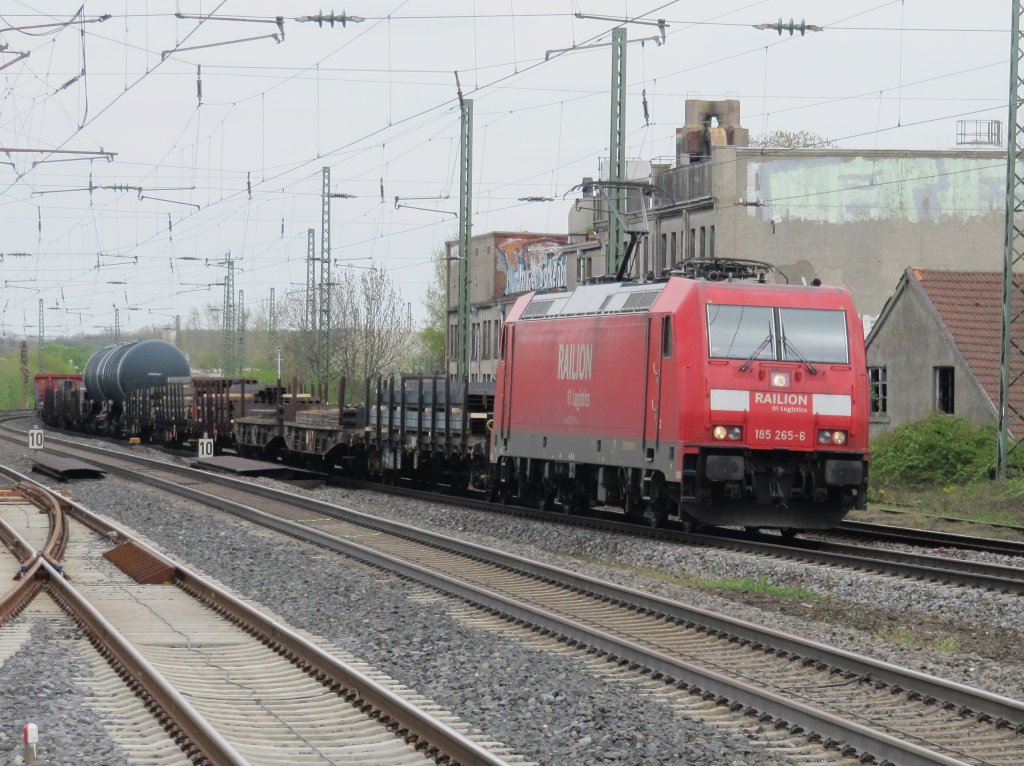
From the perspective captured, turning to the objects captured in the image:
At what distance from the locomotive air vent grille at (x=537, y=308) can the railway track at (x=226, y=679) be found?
26.9 feet

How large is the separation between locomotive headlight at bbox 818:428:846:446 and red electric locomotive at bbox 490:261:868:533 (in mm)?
17

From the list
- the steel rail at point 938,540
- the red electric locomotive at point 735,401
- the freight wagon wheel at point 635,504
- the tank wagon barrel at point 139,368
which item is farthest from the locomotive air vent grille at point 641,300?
the tank wagon barrel at point 139,368

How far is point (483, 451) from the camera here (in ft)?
84.5

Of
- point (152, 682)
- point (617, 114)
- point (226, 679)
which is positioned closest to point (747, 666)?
point (226, 679)

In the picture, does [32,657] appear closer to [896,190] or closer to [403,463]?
[403,463]

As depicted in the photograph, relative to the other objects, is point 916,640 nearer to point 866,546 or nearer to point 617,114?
point 866,546

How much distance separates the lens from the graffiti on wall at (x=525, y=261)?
220 feet

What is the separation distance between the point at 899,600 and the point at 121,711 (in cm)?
768

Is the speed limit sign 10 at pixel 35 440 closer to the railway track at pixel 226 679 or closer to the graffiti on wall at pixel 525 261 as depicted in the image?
the railway track at pixel 226 679

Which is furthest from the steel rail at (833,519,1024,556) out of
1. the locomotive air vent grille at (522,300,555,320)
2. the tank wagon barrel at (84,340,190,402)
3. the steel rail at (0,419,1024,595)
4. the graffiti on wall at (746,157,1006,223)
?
the tank wagon barrel at (84,340,190,402)

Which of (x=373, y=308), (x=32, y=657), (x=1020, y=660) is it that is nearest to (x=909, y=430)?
(x=1020, y=660)

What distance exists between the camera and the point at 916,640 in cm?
1172

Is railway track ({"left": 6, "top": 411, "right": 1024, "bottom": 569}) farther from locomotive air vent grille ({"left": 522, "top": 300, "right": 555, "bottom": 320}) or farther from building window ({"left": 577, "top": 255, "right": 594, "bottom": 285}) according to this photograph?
building window ({"left": 577, "top": 255, "right": 594, "bottom": 285})

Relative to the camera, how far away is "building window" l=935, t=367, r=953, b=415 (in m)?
32.6
